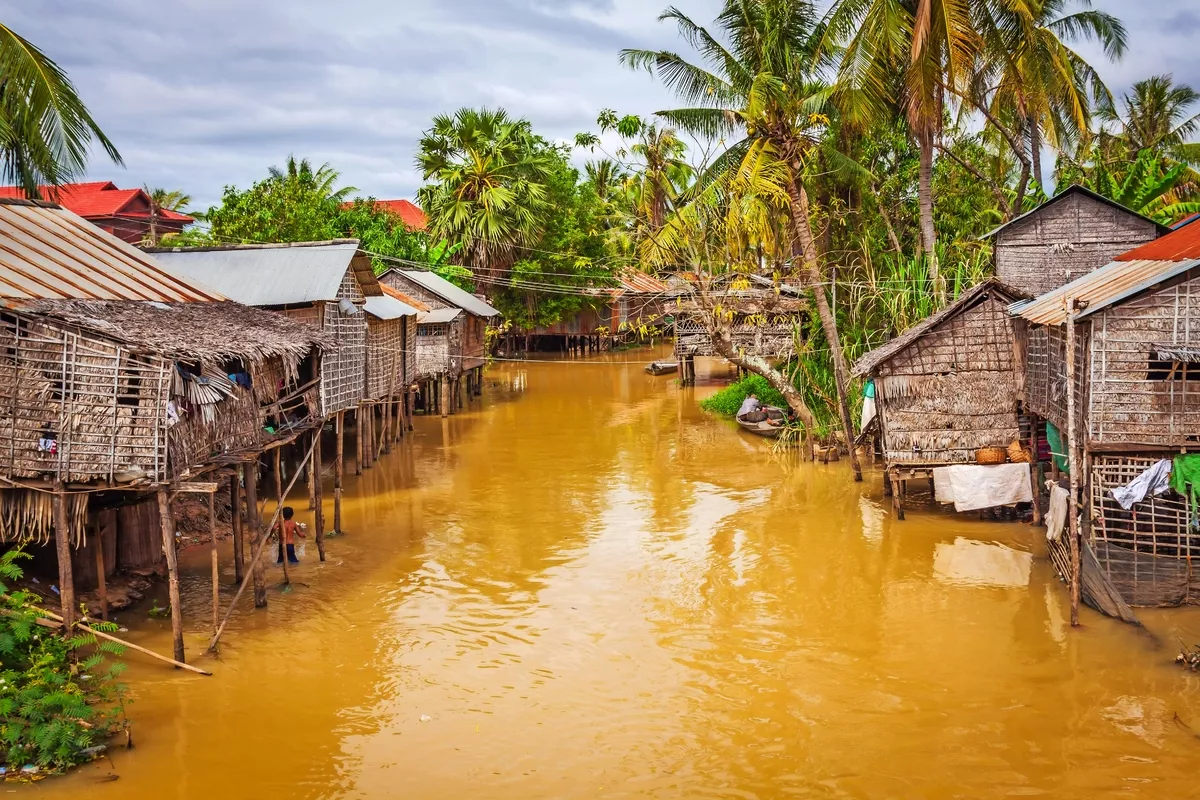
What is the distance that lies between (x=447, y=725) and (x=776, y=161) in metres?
13.6

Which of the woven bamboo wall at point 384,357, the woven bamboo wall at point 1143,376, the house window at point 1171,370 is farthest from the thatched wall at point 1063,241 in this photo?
the woven bamboo wall at point 384,357

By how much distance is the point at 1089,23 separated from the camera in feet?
76.5

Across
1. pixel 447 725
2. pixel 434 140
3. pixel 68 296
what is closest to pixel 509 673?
Result: pixel 447 725

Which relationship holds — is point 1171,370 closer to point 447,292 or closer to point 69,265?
point 69,265

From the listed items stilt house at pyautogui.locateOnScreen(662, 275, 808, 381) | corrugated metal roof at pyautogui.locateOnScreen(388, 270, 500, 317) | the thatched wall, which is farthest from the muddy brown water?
corrugated metal roof at pyautogui.locateOnScreen(388, 270, 500, 317)

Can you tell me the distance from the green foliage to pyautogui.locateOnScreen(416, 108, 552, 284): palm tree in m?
30.0

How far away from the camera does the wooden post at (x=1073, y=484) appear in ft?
35.1

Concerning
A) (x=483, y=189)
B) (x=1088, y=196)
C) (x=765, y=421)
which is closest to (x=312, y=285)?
(x=765, y=421)

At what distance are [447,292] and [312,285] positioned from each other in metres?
14.3

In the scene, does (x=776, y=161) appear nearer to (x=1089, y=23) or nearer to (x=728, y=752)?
(x=1089, y=23)

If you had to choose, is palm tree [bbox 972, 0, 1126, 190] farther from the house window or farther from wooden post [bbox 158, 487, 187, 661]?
wooden post [bbox 158, 487, 187, 661]

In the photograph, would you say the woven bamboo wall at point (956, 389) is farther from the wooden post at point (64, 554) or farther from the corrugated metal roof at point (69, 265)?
the wooden post at point (64, 554)

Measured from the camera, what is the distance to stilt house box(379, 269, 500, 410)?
91.7 feet

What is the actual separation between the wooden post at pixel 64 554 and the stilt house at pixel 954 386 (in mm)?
11352
